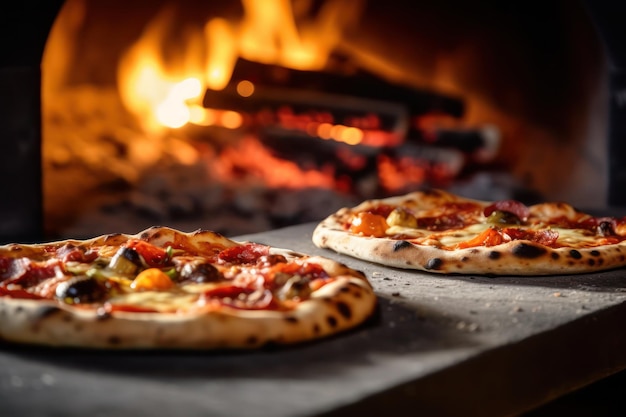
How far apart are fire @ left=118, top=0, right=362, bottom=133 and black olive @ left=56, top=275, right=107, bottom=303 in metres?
3.24

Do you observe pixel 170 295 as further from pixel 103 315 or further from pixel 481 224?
pixel 481 224

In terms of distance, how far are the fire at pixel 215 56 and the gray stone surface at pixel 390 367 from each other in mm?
3089

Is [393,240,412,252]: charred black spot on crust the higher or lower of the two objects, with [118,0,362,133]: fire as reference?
lower

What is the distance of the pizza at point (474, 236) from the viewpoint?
309 cm

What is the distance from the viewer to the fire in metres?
5.59

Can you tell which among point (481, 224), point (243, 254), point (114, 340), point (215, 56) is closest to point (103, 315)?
point (114, 340)

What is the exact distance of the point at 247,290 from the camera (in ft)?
8.12

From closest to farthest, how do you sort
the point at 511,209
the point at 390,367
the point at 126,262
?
the point at 390,367 < the point at 126,262 < the point at 511,209

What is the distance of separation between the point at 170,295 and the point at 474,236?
1.36m

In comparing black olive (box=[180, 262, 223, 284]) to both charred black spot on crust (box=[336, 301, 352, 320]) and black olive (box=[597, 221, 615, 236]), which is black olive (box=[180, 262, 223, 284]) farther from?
black olive (box=[597, 221, 615, 236])

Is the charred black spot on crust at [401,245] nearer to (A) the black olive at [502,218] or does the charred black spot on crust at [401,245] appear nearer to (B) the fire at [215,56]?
(A) the black olive at [502,218]

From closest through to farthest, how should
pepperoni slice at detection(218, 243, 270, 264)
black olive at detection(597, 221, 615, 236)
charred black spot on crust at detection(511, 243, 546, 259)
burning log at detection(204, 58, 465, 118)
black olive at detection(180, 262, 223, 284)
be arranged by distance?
black olive at detection(180, 262, 223, 284) → pepperoni slice at detection(218, 243, 270, 264) → charred black spot on crust at detection(511, 243, 546, 259) → black olive at detection(597, 221, 615, 236) → burning log at detection(204, 58, 465, 118)

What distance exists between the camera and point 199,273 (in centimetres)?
261

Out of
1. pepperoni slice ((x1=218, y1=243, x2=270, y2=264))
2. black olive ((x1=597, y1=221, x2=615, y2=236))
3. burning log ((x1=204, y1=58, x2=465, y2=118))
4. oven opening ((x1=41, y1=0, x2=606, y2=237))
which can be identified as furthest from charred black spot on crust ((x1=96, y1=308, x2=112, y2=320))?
burning log ((x1=204, y1=58, x2=465, y2=118))
